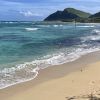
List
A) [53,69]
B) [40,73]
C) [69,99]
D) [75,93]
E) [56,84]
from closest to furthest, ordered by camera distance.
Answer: [69,99] → [75,93] → [56,84] → [40,73] → [53,69]

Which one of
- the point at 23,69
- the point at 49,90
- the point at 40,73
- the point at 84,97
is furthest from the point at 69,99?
the point at 23,69

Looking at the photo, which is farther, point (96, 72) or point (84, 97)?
point (96, 72)

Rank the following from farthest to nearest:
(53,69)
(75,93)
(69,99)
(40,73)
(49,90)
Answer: (53,69)
(40,73)
(49,90)
(75,93)
(69,99)

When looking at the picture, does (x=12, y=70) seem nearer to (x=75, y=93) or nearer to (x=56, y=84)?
(x=56, y=84)

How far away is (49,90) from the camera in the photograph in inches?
410

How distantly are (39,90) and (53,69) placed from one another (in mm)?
3992

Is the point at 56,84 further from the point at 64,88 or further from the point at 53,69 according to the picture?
the point at 53,69

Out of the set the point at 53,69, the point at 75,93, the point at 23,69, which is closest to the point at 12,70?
the point at 23,69

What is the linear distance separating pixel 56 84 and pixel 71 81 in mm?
759

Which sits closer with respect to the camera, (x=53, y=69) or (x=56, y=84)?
(x=56, y=84)

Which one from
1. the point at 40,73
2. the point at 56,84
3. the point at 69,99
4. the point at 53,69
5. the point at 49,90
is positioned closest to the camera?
the point at 69,99

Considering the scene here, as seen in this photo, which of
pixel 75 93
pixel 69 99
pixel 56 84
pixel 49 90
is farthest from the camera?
pixel 56 84

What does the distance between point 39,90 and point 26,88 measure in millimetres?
551

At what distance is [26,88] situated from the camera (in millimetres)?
10797
